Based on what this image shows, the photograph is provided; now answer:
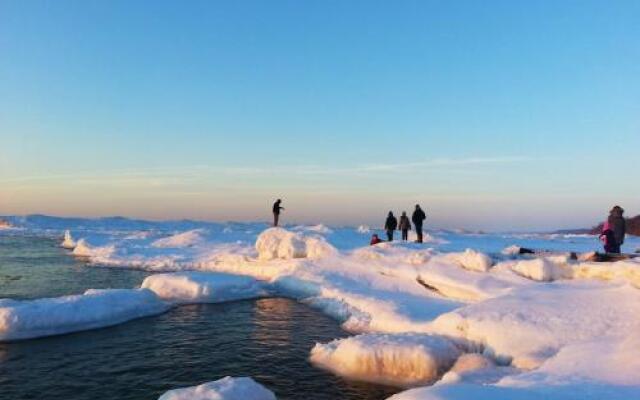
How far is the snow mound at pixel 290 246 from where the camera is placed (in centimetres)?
2647

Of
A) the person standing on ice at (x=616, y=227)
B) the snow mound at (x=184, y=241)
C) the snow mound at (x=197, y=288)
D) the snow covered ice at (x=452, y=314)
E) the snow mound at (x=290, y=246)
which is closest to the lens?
the snow covered ice at (x=452, y=314)

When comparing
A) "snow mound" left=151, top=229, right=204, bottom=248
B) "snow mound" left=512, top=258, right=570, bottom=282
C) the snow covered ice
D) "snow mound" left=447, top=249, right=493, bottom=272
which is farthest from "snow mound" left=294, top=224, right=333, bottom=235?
"snow mound" left=512, top=258, right=570, bottom=282

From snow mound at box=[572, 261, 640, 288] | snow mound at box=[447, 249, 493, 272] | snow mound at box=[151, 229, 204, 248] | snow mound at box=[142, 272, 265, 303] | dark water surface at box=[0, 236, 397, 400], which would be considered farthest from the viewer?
snow mound at box=[151, 229, 204, 248]

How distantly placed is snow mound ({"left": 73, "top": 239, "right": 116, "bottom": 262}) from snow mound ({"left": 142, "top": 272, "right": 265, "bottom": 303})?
643 inches

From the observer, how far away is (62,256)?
3984cm

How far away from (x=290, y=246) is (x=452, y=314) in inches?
576

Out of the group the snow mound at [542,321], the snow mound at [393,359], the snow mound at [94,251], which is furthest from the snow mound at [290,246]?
the snow mound at [94,251]

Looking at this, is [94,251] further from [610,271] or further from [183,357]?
[610,271]

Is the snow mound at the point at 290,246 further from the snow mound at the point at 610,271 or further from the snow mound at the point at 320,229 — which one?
the snow mound at the point at 610,271

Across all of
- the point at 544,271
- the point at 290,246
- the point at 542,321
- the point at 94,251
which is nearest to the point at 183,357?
the point at 542,321

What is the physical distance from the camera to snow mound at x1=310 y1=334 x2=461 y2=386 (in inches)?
467

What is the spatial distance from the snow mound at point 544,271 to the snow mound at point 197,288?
10881 millimetres

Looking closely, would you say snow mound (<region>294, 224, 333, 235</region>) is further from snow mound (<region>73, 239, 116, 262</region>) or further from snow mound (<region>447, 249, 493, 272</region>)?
snow mound (<region>73, 239, 116, 262</region>)

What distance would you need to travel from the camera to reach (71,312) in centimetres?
1622
